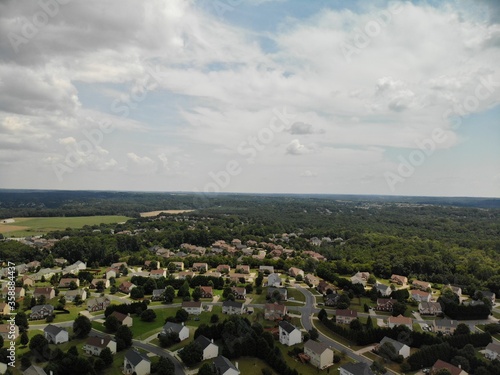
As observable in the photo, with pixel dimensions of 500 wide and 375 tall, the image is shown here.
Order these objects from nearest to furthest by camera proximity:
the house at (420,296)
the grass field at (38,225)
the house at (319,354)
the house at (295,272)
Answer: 1. the house at (319,354)
2. the house at (420,296)
3. the house at (295,272)
4. the grass field at (38,225)

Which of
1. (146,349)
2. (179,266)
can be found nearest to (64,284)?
(179,266)

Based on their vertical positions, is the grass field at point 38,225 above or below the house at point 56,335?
above

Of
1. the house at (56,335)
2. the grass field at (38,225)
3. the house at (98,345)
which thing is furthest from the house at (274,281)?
the grass field at (38,225)

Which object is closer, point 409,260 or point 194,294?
point 194,294

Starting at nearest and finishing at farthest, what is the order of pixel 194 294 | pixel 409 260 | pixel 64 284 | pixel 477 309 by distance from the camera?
1. pixel 477 309
2. pixel 194 294
3. pixel 64 284
4. pixel 409 260

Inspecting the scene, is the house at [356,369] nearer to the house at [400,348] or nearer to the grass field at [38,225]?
the house at [400,348]

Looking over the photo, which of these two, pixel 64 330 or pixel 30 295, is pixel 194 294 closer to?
pixel 64 330

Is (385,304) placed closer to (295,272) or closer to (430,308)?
(430,308)
